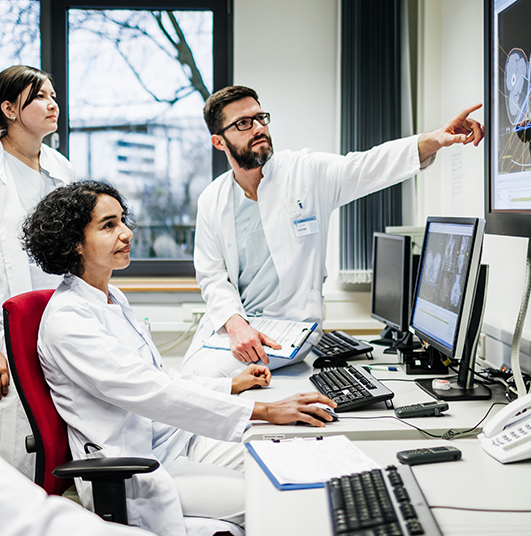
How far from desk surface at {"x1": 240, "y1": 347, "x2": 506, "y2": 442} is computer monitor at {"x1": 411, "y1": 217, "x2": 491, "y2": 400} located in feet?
0.15

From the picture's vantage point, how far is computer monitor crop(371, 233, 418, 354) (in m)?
1.87

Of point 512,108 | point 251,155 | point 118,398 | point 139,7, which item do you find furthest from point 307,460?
point 139,7

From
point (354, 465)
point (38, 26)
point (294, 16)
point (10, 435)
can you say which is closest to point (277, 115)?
point (294, 16)

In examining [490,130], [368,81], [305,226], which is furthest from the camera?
[368,81]

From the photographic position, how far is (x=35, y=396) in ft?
3.67

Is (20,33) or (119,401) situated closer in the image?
(119,401)

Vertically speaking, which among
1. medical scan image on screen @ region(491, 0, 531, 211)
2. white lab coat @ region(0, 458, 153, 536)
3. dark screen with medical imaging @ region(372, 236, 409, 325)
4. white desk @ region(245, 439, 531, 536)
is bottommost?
white desk @ region(245, 439, 531, 536)

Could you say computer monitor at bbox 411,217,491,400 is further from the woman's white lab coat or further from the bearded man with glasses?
the woman's white lab coat

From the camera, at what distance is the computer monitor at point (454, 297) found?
125 centimetres

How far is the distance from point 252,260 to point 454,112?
4.05 feet

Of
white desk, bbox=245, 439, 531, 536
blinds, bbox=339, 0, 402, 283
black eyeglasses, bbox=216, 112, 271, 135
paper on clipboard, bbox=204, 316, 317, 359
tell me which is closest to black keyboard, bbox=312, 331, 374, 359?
paper on clipboard, bbox=204, 316, 317, 359

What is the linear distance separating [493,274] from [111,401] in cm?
139

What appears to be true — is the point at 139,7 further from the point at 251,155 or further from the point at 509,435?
the point at 509,435

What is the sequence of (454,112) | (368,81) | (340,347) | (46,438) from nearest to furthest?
1. (46,438)
2. (340,347)
3. (454,112)
4. (368,81)
